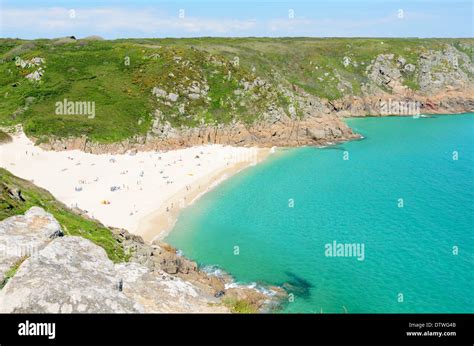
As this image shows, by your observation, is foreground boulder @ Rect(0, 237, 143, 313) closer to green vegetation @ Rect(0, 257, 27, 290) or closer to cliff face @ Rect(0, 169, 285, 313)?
cliff face @ Rect(0, 169, 285, 313)

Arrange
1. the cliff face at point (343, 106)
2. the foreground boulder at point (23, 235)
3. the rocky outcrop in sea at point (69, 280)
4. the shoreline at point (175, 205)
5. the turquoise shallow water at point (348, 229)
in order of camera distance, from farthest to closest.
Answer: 1. the cliff face at point (343, 106)
2. the shoreline at point (175, 205)
3. the turquoise shallow water at point (348, 229)
4. the foreground boulder at point (23, 235)
5. the rocky outcrop in sea at point (69, 280)

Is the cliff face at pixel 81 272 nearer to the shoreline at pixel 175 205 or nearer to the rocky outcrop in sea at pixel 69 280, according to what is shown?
the rocky outcrop in sea at pixel 69 280

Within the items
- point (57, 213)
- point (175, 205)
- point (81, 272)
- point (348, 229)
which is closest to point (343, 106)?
point (348, 229)

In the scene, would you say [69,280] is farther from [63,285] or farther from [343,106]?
[343,106]

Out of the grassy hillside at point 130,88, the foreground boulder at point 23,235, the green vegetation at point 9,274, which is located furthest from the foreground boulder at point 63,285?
the grassy hillside at point 130,88

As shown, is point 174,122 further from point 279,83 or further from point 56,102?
point 279,83

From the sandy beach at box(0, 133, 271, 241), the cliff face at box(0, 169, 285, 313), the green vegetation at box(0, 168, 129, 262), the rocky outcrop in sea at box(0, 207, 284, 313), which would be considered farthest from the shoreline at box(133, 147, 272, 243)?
the rocky outcrop in sea at box(0, 207, 284, 313)
